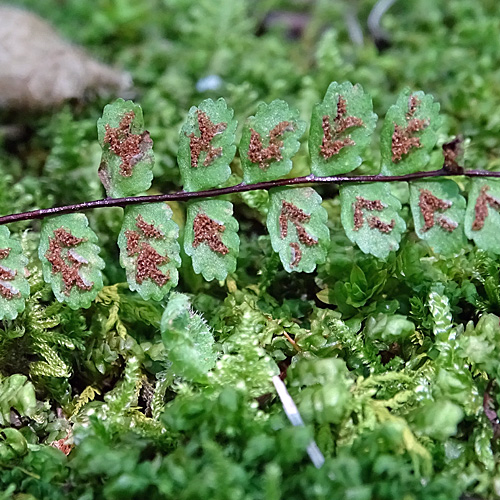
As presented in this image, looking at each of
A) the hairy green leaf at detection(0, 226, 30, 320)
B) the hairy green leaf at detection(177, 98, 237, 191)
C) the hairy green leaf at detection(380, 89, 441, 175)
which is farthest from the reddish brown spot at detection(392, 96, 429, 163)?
the hairy green leaf at detection(0, 226, 30, 320)

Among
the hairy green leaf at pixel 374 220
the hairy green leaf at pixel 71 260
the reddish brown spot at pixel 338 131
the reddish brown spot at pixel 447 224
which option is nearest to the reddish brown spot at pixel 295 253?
the hairy green leaf at pixel 374 220

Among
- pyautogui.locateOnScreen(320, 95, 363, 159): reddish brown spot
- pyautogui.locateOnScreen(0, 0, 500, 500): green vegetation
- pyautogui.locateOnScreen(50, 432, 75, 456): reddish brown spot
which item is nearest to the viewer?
pyautogui.locateOnScreen(0, 0, 500, 500): green vegetation

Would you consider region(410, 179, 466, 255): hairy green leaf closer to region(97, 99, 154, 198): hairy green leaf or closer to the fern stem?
the fern stem

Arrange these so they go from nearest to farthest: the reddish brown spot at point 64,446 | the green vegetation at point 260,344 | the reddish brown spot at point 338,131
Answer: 1. the green vegetation at point 260,344
2. the reddish brown spot at point 64,446
3. the reddish brown spot at point 338,131

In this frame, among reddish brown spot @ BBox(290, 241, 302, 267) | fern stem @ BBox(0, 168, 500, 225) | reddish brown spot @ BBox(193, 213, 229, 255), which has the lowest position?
reddish brown spot @ BBox(290, 241, 302, 267)

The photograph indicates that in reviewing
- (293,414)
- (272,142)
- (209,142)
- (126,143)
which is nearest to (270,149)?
(272,142)

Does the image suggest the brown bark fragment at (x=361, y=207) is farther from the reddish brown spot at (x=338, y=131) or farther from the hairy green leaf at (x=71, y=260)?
the hairy green leaf at (x=71, y=260)

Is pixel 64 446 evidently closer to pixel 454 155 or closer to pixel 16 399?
pixel 16 399
